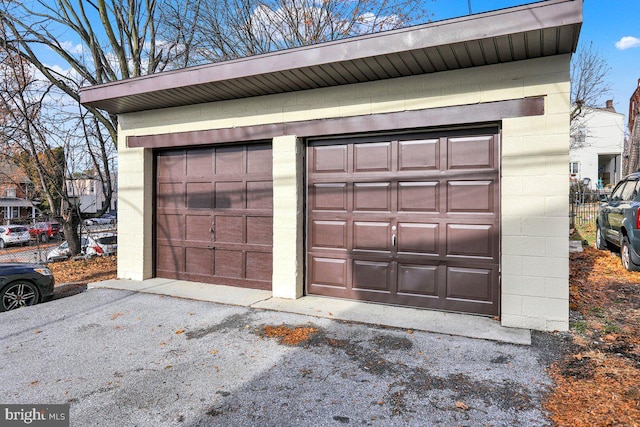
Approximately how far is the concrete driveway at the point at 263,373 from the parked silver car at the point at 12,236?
21.6m

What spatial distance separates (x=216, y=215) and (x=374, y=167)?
2.90 metres

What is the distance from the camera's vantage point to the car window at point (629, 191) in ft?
23.0

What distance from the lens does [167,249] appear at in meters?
6.92

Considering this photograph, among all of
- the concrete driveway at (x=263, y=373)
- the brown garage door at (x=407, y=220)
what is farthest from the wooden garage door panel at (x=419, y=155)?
the concrete driveway at (x=263, y=373)

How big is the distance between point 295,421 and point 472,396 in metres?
1.39

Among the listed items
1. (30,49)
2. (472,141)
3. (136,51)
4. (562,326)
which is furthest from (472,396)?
(30,49)

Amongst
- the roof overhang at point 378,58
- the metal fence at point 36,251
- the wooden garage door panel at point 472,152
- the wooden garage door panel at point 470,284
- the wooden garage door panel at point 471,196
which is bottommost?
→ the metal fence at point 36,251

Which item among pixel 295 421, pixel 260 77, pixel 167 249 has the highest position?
pixel 260 77

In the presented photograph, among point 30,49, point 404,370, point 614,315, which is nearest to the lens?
point 404,370

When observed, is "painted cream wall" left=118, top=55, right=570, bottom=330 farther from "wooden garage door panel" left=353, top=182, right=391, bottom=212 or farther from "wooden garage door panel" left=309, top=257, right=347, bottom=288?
"wooden garage door panel" left=353, top=182, right=391, bottom=212

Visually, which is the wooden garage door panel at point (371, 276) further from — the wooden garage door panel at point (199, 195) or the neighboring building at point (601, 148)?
Answer: the neighboring building at point (601, 148)

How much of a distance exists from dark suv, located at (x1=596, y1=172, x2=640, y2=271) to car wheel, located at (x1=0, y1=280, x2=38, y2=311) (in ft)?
33.0

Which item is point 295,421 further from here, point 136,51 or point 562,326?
point 136,51

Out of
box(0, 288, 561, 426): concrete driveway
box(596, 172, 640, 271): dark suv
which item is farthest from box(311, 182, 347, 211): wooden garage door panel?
box(596, 172, 640, 271): dark suv
